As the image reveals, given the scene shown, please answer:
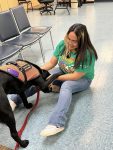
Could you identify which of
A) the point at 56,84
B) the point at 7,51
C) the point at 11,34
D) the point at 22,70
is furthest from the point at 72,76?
the point at 11,34

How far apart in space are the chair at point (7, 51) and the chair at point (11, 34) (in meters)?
0.16

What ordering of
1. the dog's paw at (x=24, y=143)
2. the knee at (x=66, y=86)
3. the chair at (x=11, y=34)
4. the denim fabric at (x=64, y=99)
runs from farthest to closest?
1. the chair at (x=11, y=34)
2. the knee at (x=66, y=86)
3. the denim fabric at (x=64, y=99)
4. the dog's paw at (x=24, y=143)

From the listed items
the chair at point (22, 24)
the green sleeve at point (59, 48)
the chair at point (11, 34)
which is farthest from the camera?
the chair at point (22, 24)

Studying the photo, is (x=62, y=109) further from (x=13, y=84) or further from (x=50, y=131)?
(x=13, y=84)

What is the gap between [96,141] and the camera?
1.68 meters

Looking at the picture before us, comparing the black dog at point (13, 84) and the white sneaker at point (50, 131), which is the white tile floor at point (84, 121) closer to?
Answer: the white sneaker at point (50, 131)

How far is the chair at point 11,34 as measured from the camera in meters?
3.08

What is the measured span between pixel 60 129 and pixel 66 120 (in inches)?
7.3

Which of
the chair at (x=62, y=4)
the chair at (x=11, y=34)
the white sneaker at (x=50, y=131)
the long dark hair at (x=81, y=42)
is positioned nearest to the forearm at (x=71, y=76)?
the long dark hair at (x=81, y=42)

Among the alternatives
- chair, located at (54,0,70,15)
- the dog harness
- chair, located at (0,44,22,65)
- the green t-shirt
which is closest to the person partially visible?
the green t-shirt

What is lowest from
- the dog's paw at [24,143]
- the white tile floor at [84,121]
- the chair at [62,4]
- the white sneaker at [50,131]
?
the chair at [62,4]

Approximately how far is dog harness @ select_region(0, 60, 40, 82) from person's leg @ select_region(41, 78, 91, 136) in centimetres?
31

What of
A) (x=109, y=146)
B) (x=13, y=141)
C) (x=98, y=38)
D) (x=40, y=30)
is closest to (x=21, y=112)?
Answer: (x=13, y=141)

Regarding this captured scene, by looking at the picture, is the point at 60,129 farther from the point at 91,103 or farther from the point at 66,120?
the point at 91,103
